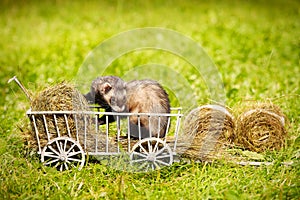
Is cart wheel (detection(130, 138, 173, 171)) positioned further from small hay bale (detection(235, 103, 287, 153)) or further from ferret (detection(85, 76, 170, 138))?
small hay bale (detection(235, 103, 287, 153))

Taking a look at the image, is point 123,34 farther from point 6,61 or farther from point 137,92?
point 137,92

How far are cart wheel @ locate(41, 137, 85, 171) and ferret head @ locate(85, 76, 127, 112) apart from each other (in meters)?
0.56

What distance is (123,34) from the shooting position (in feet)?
29.2

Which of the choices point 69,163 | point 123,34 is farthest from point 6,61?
point 69,163

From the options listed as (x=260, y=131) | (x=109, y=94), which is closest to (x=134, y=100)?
(x=109, y=94)

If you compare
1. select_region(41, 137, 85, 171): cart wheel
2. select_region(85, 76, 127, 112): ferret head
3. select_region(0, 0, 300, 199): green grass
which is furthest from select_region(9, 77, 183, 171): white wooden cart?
select_region(85, 76, 127, 112): ferret head

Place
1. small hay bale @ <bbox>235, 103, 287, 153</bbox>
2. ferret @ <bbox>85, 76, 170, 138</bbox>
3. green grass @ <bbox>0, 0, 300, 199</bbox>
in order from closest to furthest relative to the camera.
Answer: green grass @ <bbox>0, 0, 300, 199</bbox> → ferret @ <bbox>85, 76, 170, 138</bbox> → small hay bale @ <bbox>235, 103, 287, 153</bbox>

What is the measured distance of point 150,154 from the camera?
148 inches

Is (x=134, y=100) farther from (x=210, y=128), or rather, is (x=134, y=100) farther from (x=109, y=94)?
(x=210, y=128)

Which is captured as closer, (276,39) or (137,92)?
(137,92)

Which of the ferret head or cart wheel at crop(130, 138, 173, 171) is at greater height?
the ferret head

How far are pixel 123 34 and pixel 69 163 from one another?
17.9 ft

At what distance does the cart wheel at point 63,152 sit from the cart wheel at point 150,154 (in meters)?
0.48

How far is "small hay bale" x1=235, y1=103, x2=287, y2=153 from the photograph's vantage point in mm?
4199
